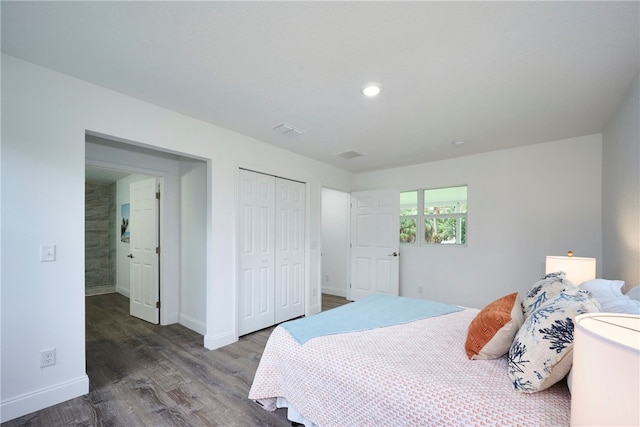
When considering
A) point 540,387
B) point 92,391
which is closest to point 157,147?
point 92,391

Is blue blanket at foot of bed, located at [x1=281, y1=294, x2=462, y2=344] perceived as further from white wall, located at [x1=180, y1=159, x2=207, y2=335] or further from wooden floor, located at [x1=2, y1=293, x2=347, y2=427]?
white wall, located at [x1=180, y1=159, x2=207, y2=335]

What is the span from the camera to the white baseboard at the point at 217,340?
302 cm

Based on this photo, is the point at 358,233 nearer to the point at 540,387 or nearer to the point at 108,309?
the point at 540,387

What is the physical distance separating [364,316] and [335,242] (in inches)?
140

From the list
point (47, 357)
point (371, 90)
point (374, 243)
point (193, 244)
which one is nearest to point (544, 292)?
point (371, 90)

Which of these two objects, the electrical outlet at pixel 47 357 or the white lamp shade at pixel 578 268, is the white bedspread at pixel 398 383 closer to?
the white lamp shade at pixel 578 268

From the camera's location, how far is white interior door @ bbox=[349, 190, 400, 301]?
185 inches

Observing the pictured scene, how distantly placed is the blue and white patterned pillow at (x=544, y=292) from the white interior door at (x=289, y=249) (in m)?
2.85

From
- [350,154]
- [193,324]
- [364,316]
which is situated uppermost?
[350,154]

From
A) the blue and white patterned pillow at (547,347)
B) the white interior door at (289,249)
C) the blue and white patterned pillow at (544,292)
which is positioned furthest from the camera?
the white interior door at (289,249)

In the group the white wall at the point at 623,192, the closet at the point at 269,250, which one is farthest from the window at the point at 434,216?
the closet at the point at 269,250

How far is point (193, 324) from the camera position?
142 inches

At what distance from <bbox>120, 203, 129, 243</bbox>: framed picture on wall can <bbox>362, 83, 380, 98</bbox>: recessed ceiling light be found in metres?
5.28

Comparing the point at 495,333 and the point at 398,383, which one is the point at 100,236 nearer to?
the point at 398,383
